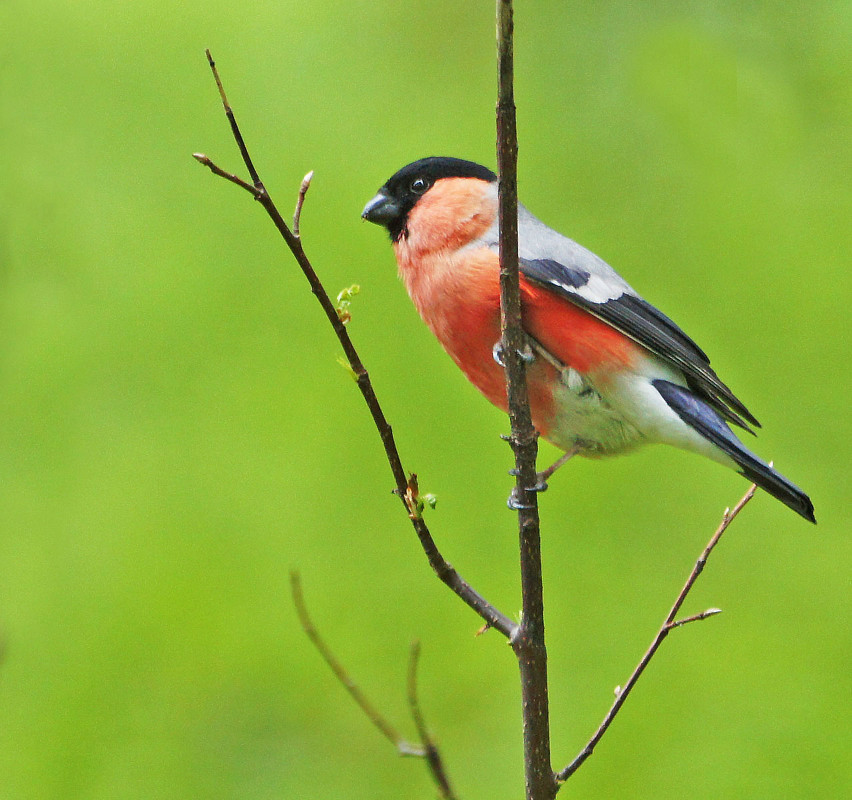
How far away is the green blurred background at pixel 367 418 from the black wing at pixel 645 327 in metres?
0.66

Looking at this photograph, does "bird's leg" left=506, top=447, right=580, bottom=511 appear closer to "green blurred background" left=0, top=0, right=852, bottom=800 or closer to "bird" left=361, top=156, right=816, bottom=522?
"bird" left=361, top=156, right=816, bottom=522

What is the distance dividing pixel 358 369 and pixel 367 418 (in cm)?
147

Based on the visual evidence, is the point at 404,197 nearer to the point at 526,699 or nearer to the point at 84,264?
the point at 84,264

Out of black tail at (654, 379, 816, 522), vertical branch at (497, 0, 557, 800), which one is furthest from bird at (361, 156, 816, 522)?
vertical branch at (497, 0, 557, 800)

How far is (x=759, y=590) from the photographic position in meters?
2.86

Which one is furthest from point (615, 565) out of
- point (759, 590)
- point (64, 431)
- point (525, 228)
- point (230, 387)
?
point (64, 431)

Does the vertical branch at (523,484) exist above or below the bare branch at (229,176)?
below

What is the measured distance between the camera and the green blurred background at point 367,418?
9.11 ft

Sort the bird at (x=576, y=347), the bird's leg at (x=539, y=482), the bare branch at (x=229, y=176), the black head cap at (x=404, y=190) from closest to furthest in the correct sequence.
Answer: the bare branch at (x=229, y=176)
the bird's leg at (x=539, y=482)
the bird at (x=576, y=347)
the black head cap at (x=404, y=190)

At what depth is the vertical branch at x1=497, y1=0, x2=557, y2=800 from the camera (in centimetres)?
154

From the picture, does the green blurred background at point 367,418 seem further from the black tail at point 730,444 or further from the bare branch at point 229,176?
the bare branch at point 229,176

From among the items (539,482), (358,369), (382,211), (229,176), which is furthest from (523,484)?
(382,211)

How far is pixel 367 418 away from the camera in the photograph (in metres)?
3.06

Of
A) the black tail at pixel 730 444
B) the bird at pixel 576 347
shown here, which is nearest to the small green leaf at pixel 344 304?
the bird at pixel 576 347
